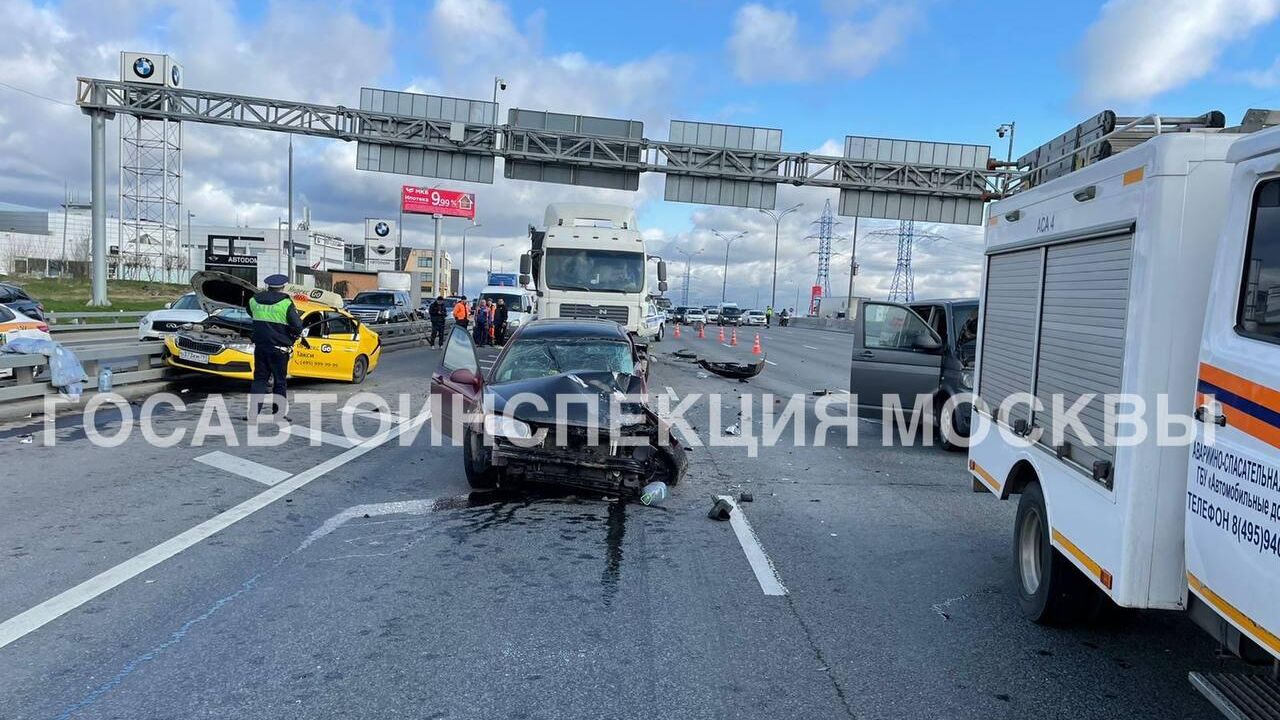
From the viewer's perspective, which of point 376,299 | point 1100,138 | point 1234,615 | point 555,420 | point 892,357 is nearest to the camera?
point 1234,615

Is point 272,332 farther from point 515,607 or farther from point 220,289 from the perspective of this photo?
point 515,607

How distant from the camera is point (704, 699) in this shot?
379cm

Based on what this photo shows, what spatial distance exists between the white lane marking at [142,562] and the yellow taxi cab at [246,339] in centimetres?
522

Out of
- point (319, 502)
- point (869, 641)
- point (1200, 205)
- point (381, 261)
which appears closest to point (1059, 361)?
point (1200, 205)

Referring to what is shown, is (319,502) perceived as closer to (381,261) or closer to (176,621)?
(176,621)

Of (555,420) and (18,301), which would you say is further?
(18,301)

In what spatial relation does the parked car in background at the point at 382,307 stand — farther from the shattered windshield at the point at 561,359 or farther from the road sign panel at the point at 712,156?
the shattered windshield at the point at 561,359

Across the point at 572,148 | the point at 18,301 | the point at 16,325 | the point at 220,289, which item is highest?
the point at 572,148

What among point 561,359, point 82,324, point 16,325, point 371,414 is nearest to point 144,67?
point 82,324

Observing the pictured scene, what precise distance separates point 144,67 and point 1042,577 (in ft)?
151

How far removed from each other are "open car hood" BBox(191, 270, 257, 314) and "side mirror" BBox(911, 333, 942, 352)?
9373 millimetres

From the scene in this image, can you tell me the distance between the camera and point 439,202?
73.3 m

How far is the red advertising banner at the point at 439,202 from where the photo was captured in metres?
74.8

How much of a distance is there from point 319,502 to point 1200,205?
252 inches
